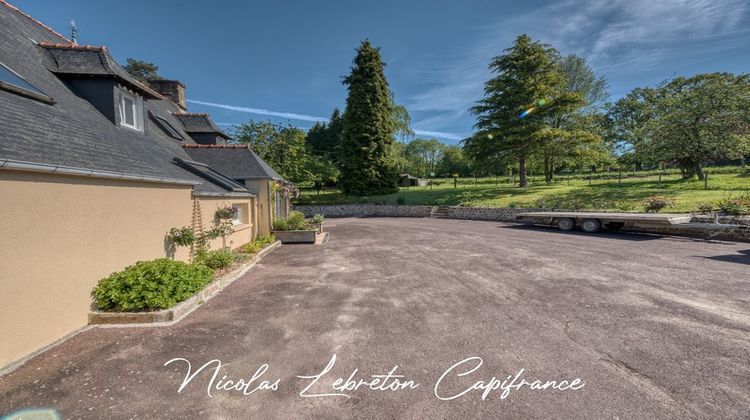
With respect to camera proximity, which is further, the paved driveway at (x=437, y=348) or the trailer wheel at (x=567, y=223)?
the trailer wheel at (x=567, y=223)

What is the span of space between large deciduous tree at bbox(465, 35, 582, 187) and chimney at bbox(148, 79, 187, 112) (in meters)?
22.5

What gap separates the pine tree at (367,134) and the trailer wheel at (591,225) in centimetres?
1866

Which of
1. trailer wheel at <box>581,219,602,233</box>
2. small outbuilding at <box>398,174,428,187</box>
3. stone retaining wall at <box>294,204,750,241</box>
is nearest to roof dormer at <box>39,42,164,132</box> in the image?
trailer wheel at <box>581,219,602,233</box>

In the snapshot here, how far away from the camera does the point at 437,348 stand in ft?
13.4

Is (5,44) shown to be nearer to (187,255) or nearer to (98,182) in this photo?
(98,182)

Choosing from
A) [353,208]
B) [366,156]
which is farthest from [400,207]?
[366,156]

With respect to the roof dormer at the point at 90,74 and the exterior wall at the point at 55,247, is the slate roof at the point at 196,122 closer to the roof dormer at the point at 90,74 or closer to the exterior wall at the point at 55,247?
the roof dormer at the point at 90,74

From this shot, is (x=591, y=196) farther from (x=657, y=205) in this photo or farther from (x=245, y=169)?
(x=245, y=169)

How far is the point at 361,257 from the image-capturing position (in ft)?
32.6

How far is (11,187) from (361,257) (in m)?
7.72

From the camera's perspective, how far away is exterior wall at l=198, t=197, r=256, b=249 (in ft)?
29.8

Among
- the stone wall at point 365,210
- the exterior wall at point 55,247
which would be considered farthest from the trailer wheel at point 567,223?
the exterior wall at point 55,247

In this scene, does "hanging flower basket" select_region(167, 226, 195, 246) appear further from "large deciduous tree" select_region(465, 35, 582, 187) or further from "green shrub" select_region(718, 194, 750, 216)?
"large deciduous tree" select_region(465, 35, 582, 187)

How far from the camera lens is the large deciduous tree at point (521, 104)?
2420 centimetres
